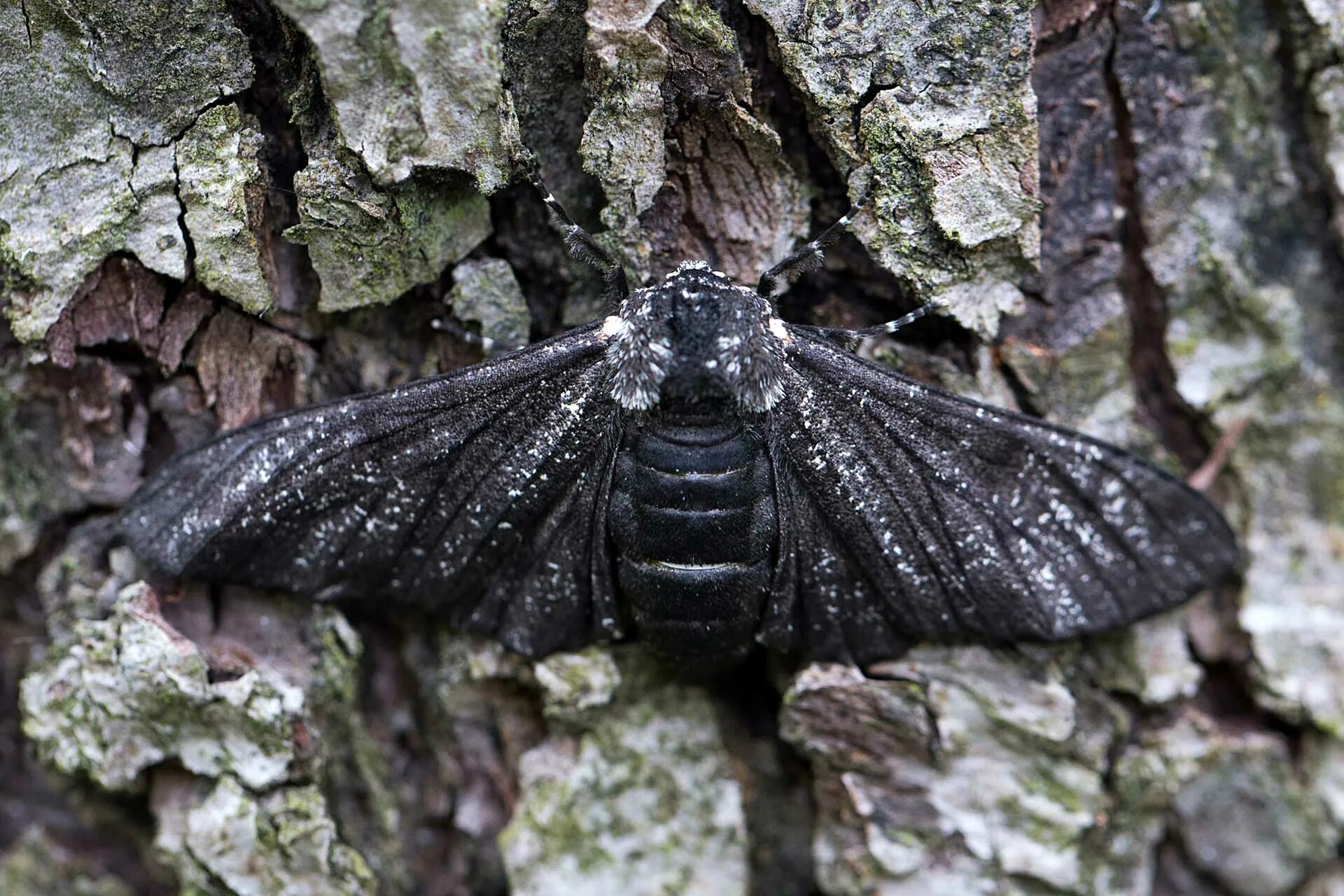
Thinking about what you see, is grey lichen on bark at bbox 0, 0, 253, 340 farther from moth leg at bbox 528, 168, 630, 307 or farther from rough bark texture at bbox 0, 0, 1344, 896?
moth leg at bbox 528, 168, 630, 307

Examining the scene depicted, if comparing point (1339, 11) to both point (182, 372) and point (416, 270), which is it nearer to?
point (416, 270)

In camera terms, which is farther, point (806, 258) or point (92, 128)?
point (806, 258)

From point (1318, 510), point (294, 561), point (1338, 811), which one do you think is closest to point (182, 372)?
point (294, 561)

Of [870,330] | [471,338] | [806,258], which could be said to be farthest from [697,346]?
[471,338]

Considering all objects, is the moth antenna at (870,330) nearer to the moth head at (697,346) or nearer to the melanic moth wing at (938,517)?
the melanic moth wing at (938,517)

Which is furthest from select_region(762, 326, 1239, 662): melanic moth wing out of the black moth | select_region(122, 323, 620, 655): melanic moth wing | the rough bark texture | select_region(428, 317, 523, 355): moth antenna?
select_region(428, 317, 523, 355): moth antenna

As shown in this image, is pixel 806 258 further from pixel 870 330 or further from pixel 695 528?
pixel 695 528

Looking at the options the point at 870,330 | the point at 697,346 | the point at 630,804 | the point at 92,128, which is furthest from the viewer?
the point at 630,804

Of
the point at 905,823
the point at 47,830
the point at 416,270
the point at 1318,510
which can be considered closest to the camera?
the point at 416,270
